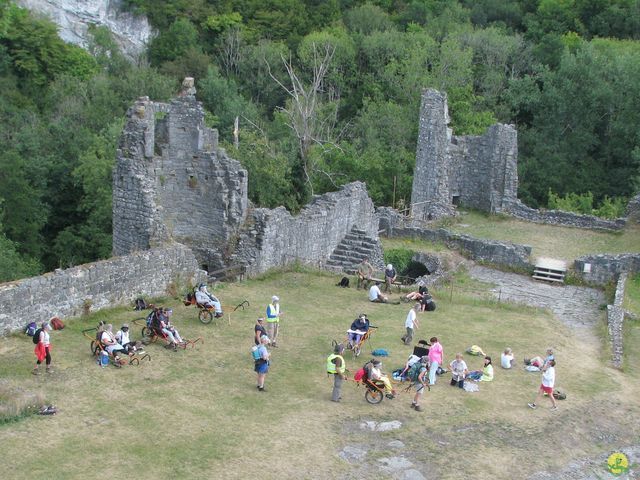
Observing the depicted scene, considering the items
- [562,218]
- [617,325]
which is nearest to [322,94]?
[562,218]

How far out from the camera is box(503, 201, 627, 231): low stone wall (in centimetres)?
3799

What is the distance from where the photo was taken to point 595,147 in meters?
53.2

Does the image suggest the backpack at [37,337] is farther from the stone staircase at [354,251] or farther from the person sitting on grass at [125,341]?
the stone staircase at [354,251]

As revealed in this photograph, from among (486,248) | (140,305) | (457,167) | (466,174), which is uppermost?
(457,167)

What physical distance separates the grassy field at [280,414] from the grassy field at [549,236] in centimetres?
1203

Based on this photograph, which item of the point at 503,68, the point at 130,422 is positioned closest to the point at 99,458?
the point at 130,422

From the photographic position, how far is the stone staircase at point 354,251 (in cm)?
3064

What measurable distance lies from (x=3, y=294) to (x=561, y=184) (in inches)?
1540

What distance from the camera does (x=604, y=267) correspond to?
31.0 m

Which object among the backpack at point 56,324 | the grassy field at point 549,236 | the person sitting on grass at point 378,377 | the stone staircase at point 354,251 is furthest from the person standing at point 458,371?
the grassy field at point 549,236

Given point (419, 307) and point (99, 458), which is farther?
point (419, 307)

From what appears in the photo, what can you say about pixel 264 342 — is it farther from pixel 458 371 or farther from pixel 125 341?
pixel 458 371

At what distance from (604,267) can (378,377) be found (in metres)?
15.4

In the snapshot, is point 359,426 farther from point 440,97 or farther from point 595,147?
point 595,147
